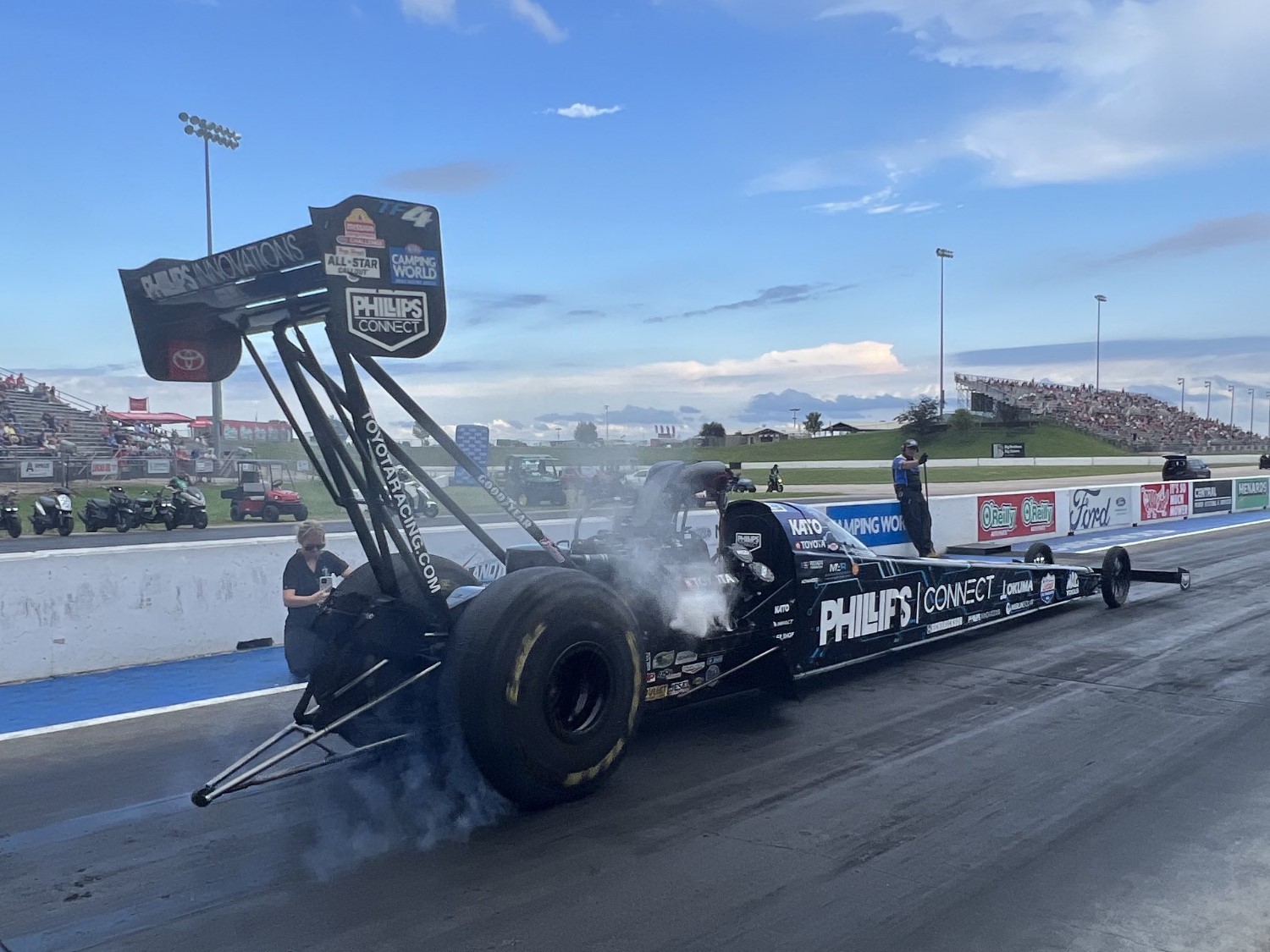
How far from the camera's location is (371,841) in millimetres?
4457

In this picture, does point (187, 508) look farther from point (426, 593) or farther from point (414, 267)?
point (414, 267)

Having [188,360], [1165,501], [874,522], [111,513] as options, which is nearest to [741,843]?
[188,360]

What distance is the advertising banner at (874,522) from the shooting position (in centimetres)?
1602

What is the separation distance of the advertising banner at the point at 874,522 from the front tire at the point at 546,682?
11.1 m

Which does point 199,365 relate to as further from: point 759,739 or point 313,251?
point 759,739

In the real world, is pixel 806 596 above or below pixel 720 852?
above

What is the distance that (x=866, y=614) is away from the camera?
729cm

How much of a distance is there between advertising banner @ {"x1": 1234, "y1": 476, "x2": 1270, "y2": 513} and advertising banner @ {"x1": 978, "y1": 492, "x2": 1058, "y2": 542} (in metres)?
9.73

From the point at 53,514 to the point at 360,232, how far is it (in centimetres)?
2120

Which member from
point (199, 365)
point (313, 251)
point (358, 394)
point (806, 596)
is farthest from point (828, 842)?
point (199, 365)

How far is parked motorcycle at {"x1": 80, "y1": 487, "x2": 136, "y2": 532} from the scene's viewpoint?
22.8m

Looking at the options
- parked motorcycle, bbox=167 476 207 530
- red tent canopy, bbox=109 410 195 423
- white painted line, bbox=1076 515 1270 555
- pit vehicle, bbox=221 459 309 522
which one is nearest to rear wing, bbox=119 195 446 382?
white painted line, bbox=1076 515 1270 555

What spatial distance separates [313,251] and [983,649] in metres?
6.69

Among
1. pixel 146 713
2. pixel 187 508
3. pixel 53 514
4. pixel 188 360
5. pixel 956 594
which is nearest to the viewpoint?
pixel 188 360
